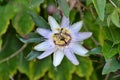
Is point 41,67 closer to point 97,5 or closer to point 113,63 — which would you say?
point 113,63

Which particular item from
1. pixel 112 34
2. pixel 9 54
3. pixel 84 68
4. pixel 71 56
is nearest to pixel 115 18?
pixel 112 34

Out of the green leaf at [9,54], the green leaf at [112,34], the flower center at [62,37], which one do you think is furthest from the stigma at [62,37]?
the green leaf at [9,54]

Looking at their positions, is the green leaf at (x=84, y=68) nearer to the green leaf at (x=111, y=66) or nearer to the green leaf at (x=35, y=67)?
the green leaf at (x=35, y=67)

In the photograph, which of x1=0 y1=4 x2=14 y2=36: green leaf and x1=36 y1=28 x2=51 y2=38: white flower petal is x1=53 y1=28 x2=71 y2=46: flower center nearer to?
x1=36 y1=28 x2=51 y2=38: white flower petal

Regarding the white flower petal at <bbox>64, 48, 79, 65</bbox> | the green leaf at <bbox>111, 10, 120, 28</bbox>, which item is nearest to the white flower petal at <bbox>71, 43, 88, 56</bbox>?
the white flower petal at <bbox>64, 48, 79, 65</bbox>

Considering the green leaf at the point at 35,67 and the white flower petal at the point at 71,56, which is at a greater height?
the white flower petal at the point at 71,56

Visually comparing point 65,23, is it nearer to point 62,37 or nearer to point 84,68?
point 62,37
